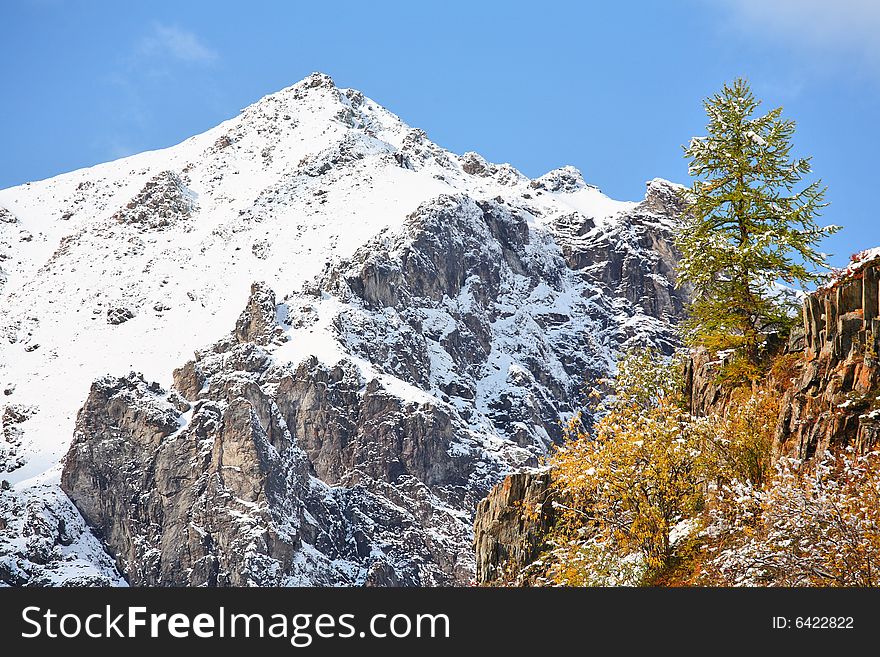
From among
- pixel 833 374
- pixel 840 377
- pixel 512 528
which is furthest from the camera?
pixel 512 528

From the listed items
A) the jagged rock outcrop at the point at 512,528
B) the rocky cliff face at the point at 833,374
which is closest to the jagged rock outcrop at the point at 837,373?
the rocky cliff face at the point at 833,374

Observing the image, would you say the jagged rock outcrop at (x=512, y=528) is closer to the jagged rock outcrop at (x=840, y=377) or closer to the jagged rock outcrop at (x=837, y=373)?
the jagged rock outcrop at (x=837, y=373)

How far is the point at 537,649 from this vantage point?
1570 cm

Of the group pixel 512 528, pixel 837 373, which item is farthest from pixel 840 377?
pixel 512 528

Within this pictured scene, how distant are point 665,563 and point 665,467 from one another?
7.69 ft

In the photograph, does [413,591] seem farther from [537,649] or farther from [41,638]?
[41,638]

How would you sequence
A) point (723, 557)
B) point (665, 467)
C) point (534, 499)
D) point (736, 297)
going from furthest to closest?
point (534, 499) → point (736, 297) → point (665, 467) → point (723, 557)

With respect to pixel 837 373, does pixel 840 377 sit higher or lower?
lower

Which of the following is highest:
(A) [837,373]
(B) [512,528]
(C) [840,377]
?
(B) [512,528]

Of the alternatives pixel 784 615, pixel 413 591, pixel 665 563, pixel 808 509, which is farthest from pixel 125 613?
pixel 665 563

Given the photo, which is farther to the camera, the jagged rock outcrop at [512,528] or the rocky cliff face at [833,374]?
the jagged rock outcrop at [512,528]

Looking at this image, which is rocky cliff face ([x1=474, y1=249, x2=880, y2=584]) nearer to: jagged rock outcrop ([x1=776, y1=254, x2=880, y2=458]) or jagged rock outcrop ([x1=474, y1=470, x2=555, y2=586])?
jagged rock outcrop ([x1=776, y1=254, x2=880, y2=458])

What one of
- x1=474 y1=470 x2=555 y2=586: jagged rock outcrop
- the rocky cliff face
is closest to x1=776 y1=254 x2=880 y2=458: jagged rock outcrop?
the rocky cliff face

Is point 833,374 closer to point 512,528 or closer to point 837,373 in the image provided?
point 837,373
